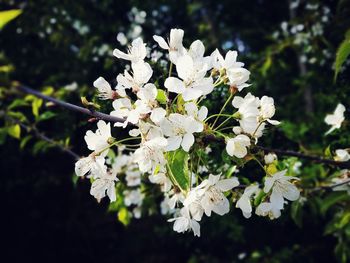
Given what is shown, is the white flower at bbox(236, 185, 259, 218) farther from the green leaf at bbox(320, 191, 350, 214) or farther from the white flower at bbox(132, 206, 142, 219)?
the white flower at bbox(132, 206, 142, 219)

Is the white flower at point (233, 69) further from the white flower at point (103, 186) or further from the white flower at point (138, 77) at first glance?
the white flower at point (103, 186)

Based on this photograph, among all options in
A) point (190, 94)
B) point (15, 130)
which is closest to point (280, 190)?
point (190, 94)

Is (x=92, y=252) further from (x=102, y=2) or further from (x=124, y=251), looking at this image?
(x=102, y=2)

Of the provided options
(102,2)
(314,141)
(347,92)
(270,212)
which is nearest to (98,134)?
(270,212)

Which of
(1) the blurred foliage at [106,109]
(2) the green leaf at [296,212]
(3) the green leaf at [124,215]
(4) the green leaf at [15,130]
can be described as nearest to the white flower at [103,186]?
(1) the blurred foliage at [106,109]

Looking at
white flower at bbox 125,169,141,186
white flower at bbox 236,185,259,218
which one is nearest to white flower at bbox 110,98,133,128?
white flower at bbox 236,185,259,218
